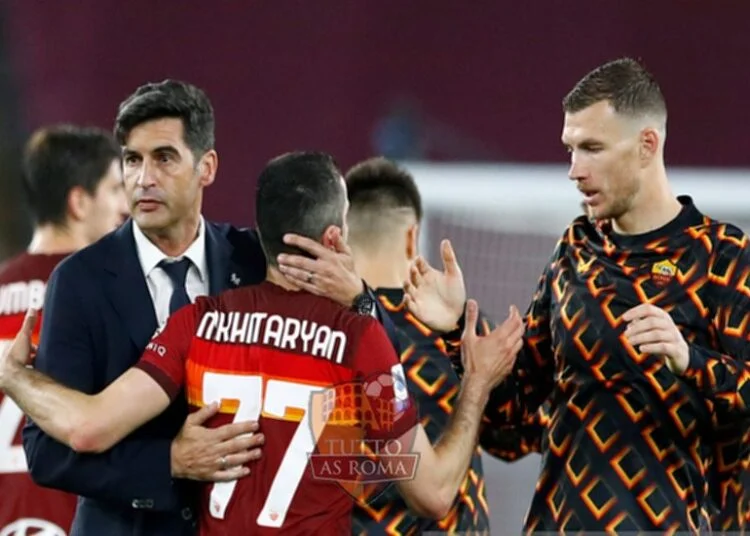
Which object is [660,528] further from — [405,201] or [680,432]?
[405,201]

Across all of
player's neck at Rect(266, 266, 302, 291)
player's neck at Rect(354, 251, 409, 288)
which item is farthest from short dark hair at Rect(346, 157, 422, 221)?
player's neck at Rect(266, 266, 302, 291)

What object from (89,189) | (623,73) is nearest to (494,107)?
(89,189)

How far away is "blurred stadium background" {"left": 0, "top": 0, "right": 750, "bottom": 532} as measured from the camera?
8969 mm

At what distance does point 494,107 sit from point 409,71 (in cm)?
62

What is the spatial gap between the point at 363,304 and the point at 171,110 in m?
0.71

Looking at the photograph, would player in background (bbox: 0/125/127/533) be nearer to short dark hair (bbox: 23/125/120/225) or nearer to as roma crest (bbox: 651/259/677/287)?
short dark hair (bbox: 23/125/120/225)

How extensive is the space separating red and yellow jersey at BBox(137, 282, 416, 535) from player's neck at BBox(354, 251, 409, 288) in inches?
42.3

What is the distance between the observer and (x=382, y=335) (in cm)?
303

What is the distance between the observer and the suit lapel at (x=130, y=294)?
10.8ft

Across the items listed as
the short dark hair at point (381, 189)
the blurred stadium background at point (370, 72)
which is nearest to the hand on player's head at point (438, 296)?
the short dark hair at point (381, 189)

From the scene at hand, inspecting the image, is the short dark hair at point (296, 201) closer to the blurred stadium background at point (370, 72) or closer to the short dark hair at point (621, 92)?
the short dark hair at point (621, 92)

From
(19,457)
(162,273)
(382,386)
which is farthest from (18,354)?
(19,457)

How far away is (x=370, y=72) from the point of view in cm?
942

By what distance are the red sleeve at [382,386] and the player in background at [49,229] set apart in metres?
1.49
